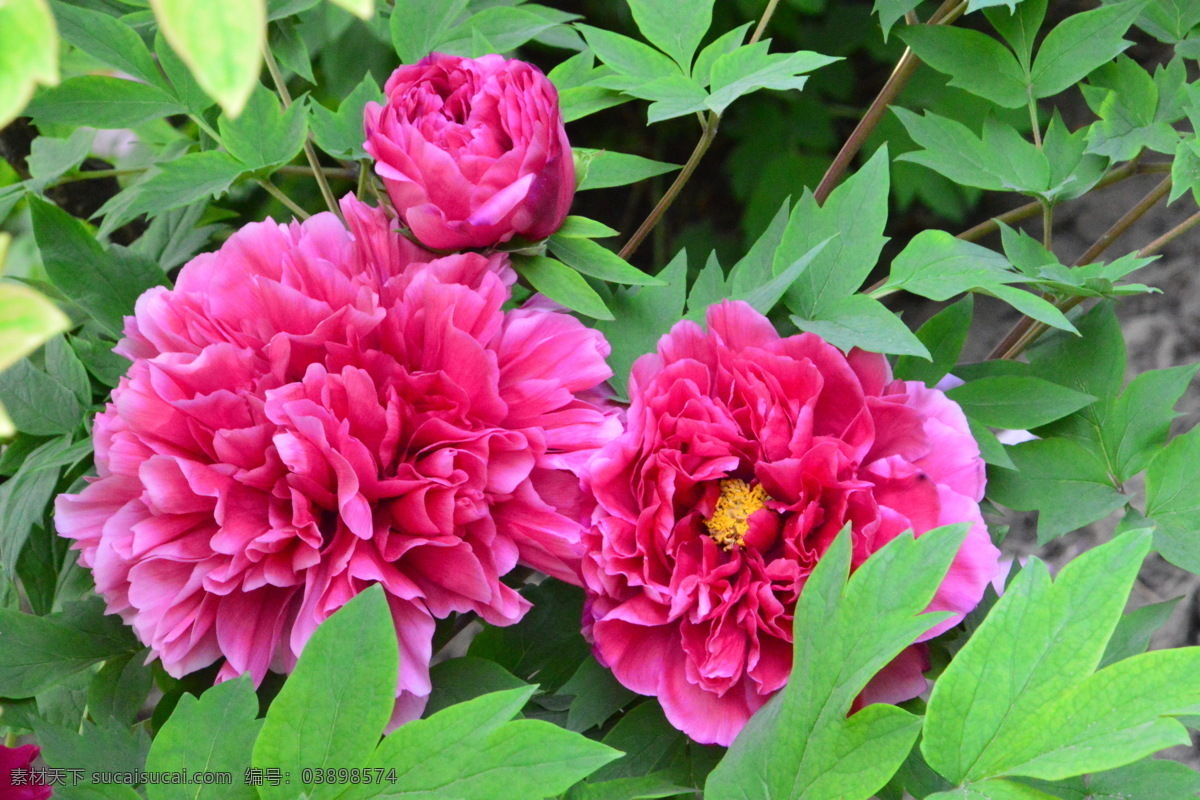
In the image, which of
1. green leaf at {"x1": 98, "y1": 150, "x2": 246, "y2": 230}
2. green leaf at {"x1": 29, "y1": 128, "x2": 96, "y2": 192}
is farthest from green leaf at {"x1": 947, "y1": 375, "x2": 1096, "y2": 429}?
green leaf at {"x1": 29, "y1": 128, "x2": 96, "y2": 192}

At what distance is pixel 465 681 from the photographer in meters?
0.40

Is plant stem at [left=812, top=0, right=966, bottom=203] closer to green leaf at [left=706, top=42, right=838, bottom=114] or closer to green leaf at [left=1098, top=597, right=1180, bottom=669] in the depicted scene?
green leaf at [left=706, top=42, right=838, bottom=114]

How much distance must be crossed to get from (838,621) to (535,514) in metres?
0.12

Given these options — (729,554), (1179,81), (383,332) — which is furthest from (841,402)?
(1179,81)

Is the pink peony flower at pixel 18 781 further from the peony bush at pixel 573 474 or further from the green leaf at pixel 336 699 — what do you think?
the green leaf at pixel 336 699

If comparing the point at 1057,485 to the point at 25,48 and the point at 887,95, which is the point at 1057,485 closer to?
the point at 887,95

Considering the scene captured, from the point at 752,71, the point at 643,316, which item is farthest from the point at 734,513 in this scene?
the point at 752,71

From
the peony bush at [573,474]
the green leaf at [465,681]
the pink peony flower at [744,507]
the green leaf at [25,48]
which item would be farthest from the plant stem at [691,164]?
the green leaf at [25,48]

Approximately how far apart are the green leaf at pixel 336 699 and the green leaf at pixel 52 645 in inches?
6.8

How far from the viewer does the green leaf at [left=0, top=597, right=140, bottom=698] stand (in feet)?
1.35

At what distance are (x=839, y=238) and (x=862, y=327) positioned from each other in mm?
55

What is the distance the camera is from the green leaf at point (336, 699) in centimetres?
30

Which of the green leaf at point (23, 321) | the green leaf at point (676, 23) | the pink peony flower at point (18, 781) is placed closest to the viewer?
the green leaf at point (23, 321)

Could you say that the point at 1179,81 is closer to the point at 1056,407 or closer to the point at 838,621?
the point at 1056,407
